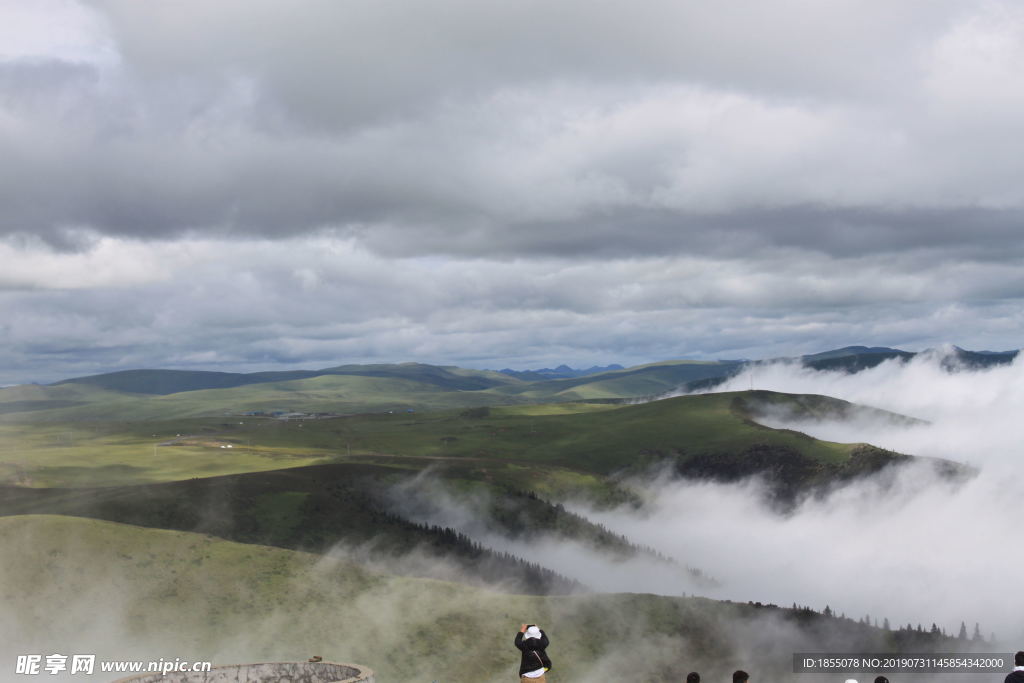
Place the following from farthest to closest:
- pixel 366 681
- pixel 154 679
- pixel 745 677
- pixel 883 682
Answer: pixel 154 679, pixel 366 681, pixel 883 682, pixel 745 677

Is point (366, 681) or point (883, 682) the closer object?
point (883, 682)

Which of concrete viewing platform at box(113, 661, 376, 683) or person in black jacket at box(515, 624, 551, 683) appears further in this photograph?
concrete viewing platform at box(113, 661, 376, 683)

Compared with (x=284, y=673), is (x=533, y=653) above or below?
above

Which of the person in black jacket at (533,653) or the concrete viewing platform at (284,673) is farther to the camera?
the concrete viewing platform at (284,673)

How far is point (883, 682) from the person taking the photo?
3853 centimetres

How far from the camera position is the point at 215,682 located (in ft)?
181

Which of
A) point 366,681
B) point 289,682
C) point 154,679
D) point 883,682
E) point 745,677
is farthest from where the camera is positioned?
point 289,682

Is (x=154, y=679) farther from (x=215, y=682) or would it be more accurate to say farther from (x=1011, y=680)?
(x=1011, y=680)

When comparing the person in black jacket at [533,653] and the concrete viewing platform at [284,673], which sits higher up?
the person in black jacket at [533,653]

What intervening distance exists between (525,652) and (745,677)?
9.66 metres

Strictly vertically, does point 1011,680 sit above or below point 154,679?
above

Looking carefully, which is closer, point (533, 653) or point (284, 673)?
point (533, 653)

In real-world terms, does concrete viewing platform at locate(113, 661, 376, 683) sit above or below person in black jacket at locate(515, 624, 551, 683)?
below

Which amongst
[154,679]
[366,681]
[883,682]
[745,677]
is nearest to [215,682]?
[154,679]
